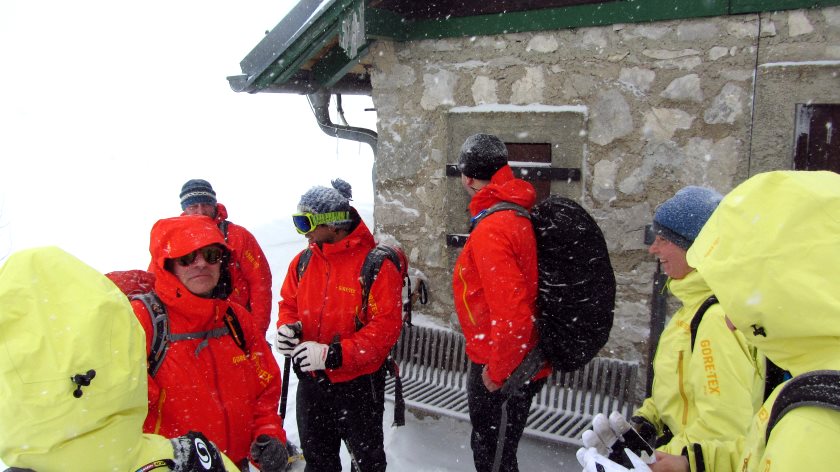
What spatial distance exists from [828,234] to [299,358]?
2109 mm

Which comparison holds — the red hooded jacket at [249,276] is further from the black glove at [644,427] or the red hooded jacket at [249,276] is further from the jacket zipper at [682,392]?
the jacket zipper at [682,392]

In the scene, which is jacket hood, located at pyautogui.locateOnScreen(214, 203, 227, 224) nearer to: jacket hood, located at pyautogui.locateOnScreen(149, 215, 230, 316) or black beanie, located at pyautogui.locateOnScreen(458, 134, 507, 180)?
jacket hood, located at pyautogui.locateOnScreen(149, 215, 230, 316)

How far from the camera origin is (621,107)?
141 inches

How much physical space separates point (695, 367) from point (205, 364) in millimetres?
1634

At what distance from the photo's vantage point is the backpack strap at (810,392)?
3.08 ft

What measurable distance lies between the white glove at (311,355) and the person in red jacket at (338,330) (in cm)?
2

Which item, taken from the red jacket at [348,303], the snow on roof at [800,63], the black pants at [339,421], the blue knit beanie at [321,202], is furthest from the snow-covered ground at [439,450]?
the snow on roof at [800,63]

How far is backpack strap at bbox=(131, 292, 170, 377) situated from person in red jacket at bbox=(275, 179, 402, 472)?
2.45ft

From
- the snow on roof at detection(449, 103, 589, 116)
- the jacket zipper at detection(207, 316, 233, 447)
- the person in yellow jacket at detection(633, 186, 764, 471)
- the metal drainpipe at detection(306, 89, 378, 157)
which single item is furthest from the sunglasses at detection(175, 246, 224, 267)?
the metal drainpipe at detection(306, 89, 378, 157)

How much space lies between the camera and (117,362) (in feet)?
3.97

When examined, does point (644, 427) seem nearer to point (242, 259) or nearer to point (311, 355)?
point (311, 355)

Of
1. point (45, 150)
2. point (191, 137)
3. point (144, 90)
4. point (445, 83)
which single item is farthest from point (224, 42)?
point (445, 83)

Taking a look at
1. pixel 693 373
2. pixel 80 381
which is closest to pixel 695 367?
pixel 693 373

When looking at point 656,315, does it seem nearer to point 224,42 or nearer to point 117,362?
point 117,362
